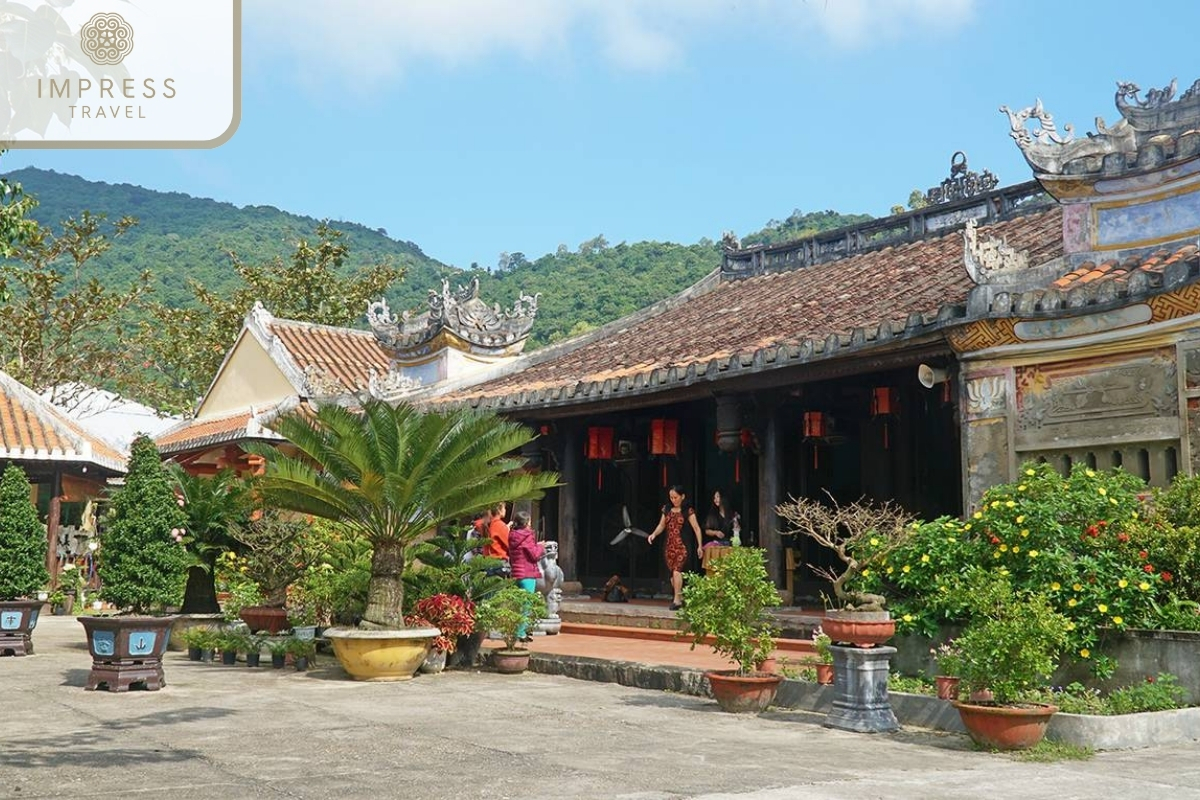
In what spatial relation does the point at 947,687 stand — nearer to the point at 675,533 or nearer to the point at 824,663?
the point at 824,663

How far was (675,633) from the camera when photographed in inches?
514

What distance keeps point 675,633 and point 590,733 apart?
17.9 ft

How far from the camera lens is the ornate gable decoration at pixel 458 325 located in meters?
19.7

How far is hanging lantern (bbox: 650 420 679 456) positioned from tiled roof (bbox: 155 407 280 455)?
8063 millimetres

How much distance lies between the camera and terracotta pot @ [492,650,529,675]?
11.3 m

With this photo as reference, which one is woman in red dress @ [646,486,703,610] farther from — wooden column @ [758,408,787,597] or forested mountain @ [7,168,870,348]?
forested mountain @ [7,168,870,348]

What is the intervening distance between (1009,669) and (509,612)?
5446 millimetres

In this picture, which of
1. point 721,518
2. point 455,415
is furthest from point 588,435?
point 455,415

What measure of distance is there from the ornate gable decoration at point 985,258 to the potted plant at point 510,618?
5.13 m

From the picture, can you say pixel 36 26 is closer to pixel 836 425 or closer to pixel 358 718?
pixel 358 718

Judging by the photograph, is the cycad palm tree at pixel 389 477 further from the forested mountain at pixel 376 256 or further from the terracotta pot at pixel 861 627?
the forested mountain at pixel 376 256

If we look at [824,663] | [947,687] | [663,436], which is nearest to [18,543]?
[663,436]

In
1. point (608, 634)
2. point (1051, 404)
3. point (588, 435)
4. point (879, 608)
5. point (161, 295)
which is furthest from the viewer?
point (161, 295)

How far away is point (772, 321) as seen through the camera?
48.1 ft
